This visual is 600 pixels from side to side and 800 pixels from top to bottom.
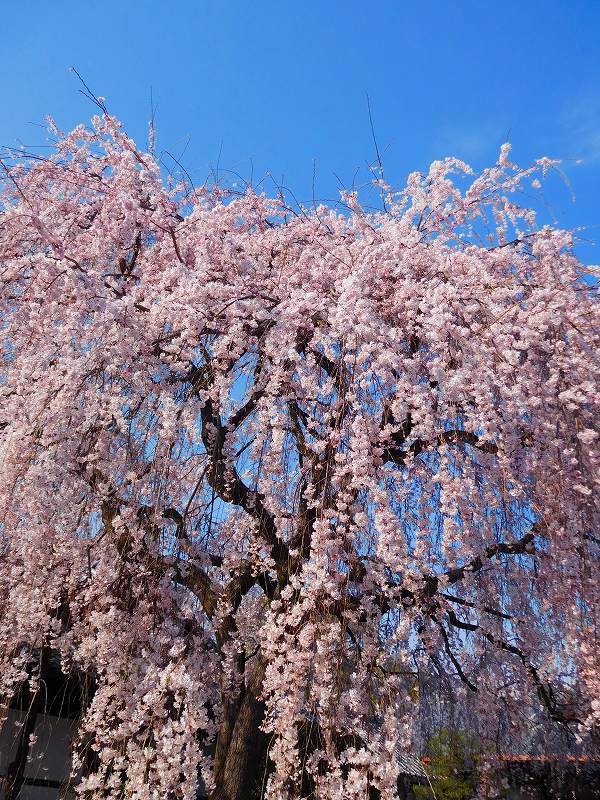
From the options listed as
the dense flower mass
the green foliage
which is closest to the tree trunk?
the dense flower mass

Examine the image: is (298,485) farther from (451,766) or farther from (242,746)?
(451,766)

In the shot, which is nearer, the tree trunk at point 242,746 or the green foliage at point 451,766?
the tree trunk at point 242,746

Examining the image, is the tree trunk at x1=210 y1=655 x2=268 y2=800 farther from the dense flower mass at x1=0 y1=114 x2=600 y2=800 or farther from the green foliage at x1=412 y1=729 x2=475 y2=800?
the green foliage at x1=412 y1=729 x2=475 y2=800

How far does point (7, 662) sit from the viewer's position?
4.96 metres

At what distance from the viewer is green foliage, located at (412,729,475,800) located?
217 inches

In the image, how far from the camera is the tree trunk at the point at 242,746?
14.3 feet

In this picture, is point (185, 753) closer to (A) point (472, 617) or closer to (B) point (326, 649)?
(B) point (326, 649)

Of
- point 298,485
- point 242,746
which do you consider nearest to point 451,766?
point 242,746

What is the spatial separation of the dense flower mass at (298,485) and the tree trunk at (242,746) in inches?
0.7

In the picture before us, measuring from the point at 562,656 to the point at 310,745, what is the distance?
1.68m

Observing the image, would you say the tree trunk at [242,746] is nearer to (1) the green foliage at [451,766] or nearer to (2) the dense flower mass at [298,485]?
(2) the dense flower mass at [298,485]

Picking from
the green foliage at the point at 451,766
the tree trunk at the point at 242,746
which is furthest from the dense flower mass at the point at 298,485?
the green foliage at the point at 451,766

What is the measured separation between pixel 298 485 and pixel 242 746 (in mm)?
1865

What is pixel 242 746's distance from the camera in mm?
4461
